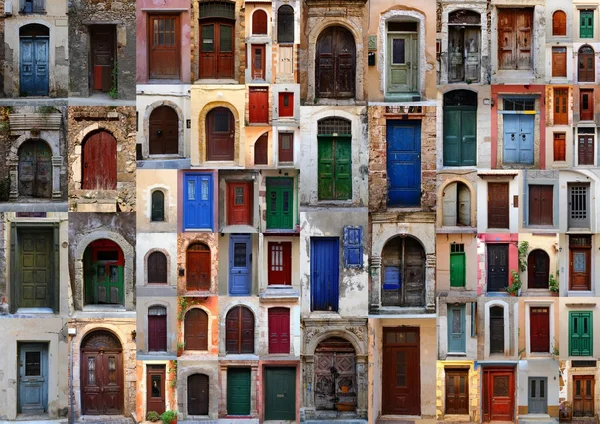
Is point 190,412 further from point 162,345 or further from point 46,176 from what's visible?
point 46,176

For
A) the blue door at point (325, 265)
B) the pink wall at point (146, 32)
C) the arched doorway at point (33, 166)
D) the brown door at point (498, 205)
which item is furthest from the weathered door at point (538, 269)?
the arched doorway at point (33, 166)

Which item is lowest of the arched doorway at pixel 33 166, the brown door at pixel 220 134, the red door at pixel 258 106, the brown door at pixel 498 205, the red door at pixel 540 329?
the red door at pixel 540 329

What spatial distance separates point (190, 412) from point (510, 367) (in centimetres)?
573

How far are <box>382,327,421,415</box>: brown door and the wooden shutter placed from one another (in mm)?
1733

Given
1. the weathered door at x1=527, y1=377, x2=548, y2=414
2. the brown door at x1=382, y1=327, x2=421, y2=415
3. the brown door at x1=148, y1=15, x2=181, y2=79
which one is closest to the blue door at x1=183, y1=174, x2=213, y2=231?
the brown door at x1=148, y1=15, x2=181, y2=79

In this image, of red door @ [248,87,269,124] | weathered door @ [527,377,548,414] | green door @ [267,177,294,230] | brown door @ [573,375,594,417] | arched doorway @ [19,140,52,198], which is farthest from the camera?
brown door @ [573,375,594,417]

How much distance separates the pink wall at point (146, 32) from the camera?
42.5 ft

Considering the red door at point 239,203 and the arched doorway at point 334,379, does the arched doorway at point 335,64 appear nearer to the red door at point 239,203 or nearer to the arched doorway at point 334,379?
the red door at point 239,203

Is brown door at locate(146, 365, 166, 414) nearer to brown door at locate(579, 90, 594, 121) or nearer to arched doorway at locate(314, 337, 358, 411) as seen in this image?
arched doorway at locate(314, 337, 358, 411)

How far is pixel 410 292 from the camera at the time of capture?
520 inches

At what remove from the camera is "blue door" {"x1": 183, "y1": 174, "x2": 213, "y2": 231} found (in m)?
13.0

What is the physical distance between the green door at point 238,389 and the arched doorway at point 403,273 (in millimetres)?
2783

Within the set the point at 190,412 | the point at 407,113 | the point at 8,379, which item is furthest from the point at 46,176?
the point at 407,113

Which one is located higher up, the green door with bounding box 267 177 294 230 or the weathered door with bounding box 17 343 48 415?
the green door with bounding box 267 177 294 230
